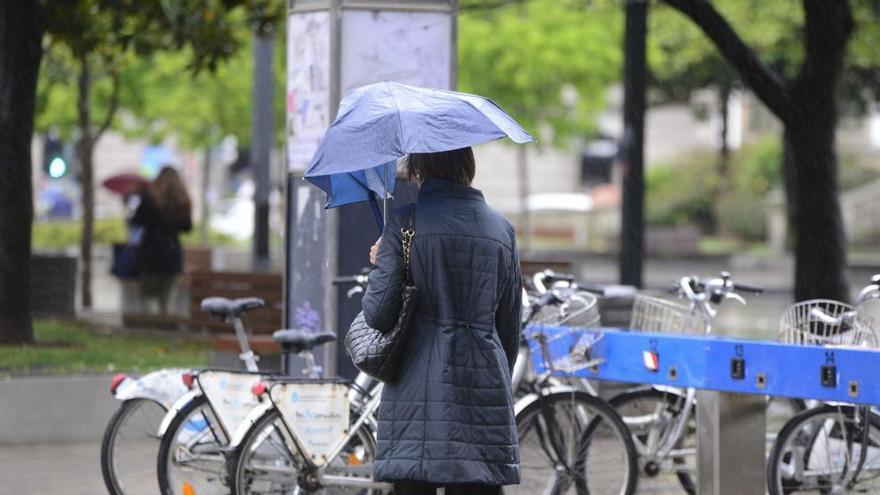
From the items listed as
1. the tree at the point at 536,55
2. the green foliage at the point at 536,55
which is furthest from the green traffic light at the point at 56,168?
the green foliage at the point at 536,55

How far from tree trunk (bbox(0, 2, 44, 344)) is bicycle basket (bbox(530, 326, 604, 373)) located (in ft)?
19.5

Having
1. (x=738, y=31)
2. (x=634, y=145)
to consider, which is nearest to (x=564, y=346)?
(x=634, y=145)

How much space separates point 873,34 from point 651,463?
30.8 feet

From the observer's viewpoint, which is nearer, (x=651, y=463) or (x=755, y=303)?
(x=651, y=463)

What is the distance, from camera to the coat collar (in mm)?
Result: 5117

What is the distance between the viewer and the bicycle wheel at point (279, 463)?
21.3 ft

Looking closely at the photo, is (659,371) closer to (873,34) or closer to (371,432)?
(371,432)

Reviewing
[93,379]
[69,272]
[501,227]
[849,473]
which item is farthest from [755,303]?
[501,227]

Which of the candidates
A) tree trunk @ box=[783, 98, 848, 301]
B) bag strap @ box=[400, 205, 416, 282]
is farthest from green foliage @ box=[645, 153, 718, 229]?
bag strap @ box=[400, 205, 416, 282]

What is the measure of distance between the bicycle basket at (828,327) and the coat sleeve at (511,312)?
1.88m

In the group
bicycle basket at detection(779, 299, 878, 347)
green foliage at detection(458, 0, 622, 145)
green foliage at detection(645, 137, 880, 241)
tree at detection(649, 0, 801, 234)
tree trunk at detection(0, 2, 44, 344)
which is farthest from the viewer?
green foliage at detection(645, 137, 880, 241)

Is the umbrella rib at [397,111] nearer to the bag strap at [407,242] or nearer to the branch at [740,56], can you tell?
the bag strap at [407,242]

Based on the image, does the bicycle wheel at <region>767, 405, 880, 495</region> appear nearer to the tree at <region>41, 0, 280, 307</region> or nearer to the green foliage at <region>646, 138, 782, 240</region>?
the tree at <region>41, 0, 280, 307</region>

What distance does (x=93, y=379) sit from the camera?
976 centimetres
